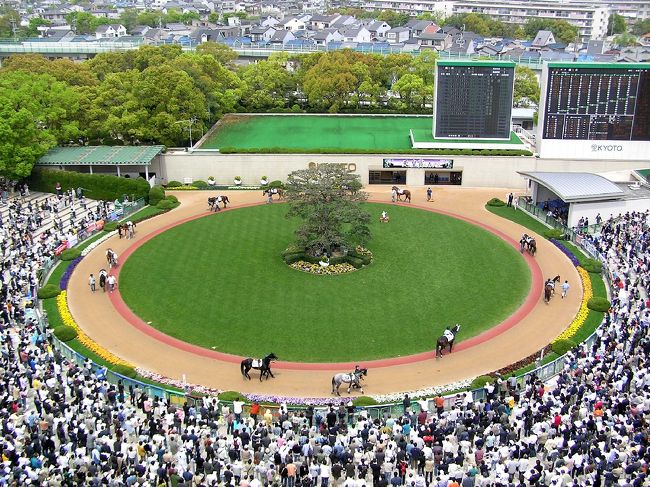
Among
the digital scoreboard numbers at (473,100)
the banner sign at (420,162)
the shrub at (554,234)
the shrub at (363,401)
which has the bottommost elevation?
the shrub at (554,234)

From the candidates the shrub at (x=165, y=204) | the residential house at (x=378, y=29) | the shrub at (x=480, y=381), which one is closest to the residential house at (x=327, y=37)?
the residential house at (x=378, y=29)

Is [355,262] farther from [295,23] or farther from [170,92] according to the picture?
[295,23]

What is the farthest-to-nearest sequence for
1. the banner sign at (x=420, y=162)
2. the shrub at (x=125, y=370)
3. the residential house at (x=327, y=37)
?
1. the residential house at (x=327, y=37)
2. the banner sign at (x=420, y=162)
3. the shrub at (x=125, y=370)

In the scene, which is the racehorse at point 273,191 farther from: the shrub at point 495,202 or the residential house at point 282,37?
the residential house at point 282,37

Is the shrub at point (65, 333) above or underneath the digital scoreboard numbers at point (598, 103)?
underneath

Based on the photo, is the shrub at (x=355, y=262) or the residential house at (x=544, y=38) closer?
the shrub at (x=355, y=262)

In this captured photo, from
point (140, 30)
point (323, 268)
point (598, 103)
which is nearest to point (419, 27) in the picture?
point (140, 30)

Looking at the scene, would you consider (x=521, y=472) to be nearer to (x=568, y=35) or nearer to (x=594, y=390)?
(x=594, y=390)
